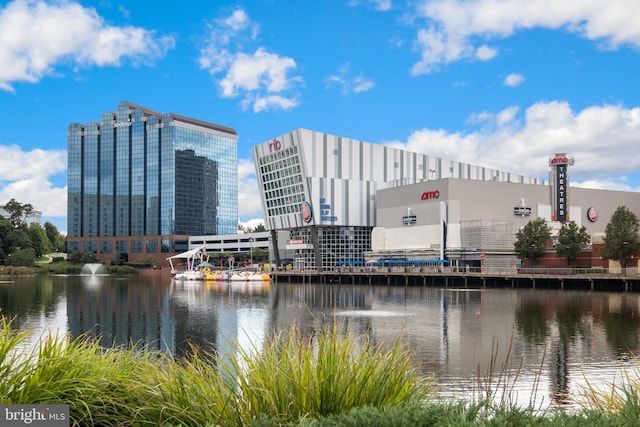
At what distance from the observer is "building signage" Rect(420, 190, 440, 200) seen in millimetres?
107188

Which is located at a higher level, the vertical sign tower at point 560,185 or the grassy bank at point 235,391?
the vertical sign tower at point 560,185

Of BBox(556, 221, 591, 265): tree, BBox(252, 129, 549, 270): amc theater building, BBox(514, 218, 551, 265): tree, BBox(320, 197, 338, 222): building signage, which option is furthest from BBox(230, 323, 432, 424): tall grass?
BBox(320, 197, 338, 222): building signage

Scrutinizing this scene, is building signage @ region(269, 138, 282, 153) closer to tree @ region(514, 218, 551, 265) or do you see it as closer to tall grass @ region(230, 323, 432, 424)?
tree @ region(514, 218, 551, 265)

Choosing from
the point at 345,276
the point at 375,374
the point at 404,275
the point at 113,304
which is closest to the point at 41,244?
the point at 345,276

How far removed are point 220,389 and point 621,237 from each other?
253 ft

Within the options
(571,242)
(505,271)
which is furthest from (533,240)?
(505,271)

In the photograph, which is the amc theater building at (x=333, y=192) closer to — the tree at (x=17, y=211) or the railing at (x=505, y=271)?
the railing at (x=505, y=271)

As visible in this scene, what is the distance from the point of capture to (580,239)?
82.8 meters

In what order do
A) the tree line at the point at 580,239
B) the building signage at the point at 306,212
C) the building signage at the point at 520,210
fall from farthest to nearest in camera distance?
1. the building signage at the point at 306,212
2. the building signage at the point at 520,210
3. the tree line at the point at 580,239

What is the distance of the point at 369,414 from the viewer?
660cm

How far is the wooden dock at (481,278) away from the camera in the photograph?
7188cm

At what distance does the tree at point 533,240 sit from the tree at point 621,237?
1180 centimetres

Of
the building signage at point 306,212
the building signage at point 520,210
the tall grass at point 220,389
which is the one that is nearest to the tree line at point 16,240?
the building signage at point 306,212

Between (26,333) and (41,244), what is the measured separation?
552ft
